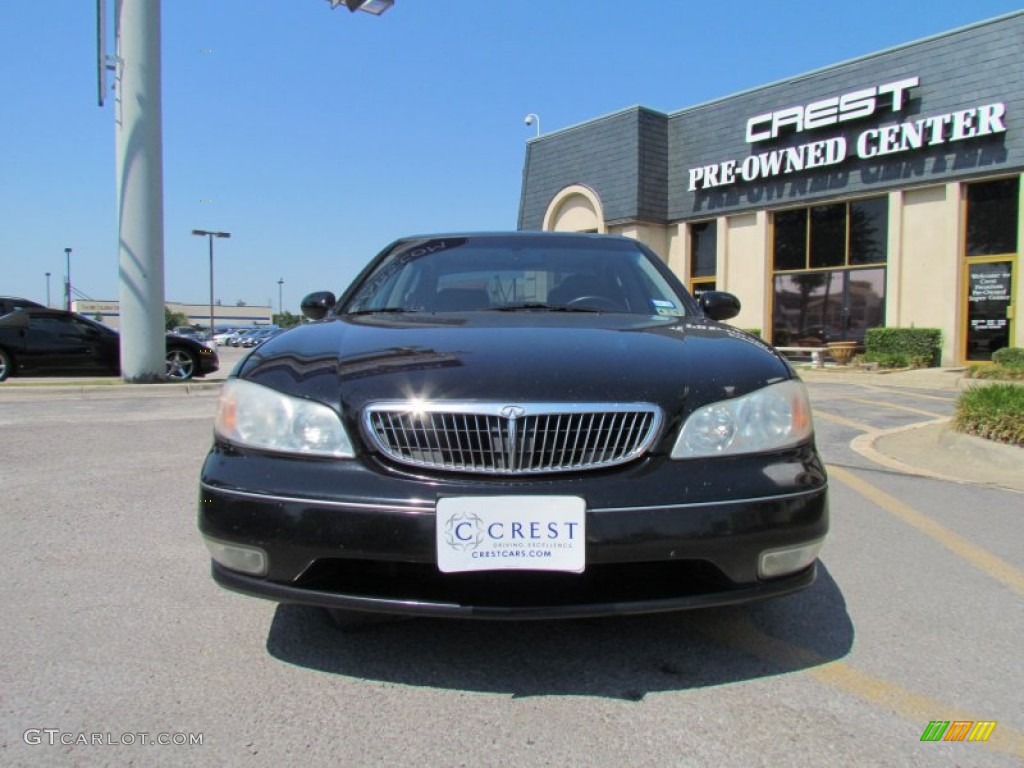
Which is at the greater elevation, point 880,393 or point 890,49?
point 890,49

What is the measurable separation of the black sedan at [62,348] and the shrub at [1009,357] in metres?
14.5

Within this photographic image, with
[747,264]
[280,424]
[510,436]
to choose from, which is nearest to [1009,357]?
[747,264]

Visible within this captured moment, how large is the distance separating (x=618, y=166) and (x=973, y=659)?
821 inches

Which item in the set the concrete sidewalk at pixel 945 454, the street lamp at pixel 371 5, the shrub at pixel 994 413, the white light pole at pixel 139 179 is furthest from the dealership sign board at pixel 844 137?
the white light pole at pixel 139 179

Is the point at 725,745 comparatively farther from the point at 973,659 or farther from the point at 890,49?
the point at 890,49

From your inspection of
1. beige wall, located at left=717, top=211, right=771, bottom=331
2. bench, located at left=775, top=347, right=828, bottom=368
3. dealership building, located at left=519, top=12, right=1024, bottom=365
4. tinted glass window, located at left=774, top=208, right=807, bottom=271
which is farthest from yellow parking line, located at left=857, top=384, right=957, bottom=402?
beige wall, located at left=717, top=211, right=771, bottom=331

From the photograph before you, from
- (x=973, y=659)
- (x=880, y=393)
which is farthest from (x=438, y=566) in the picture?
(x=880, y=393)

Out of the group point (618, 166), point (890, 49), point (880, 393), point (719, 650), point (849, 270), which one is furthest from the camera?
point (618, 166)

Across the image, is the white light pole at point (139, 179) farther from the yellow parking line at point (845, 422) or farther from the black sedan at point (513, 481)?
the black sedan at point (513, 481)

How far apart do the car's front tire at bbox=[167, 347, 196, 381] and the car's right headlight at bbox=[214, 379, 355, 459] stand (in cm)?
1070

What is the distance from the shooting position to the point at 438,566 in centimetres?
194

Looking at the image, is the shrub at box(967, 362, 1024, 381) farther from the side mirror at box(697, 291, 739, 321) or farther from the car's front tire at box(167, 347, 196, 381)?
the car's front tire at box(167, 347, 196, 381)

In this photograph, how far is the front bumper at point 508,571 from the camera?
1.95m

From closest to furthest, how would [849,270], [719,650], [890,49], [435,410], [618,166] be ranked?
1. [435,410]
2. [719,650]
3. [890,49]
4. [849,270]
5. [618,166]
